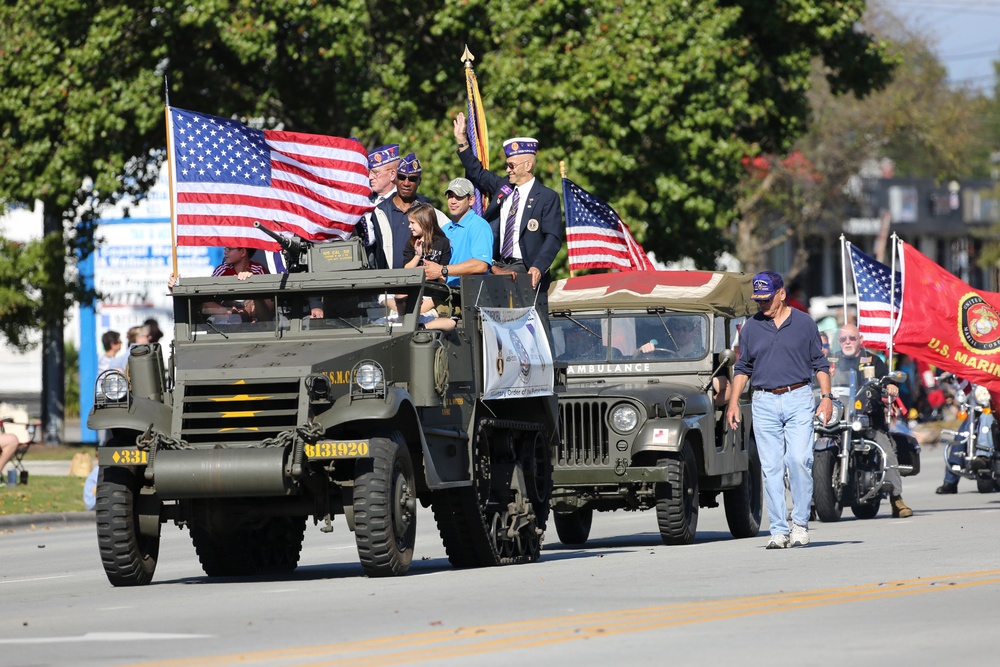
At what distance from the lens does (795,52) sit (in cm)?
3503

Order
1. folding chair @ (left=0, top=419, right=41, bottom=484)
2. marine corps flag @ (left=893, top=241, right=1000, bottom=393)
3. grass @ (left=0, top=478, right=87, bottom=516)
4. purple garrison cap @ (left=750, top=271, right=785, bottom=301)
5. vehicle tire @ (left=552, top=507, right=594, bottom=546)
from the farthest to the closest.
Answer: folding chair @ (left=0, top=419, right=41, bottom=484)
grass @ (left=0, top=478, right=87, bottom=516)
marine corps flag @ (left=893, top=241, right=1000, bottom=393)
vehicle tire @ (left=552, top=507, right=594, bottom=546)
purple garrison cap @ (left=750, top=271, right=785, bottom=301)

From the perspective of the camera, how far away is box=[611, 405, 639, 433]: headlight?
15.9 m

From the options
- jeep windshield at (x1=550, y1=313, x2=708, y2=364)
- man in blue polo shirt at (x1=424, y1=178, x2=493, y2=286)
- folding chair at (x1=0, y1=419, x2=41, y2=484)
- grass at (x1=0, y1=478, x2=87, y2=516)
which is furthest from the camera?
folding chair at (x1=0, y1=419, x2=41, y2=484)

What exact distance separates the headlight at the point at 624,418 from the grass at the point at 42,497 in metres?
8.54

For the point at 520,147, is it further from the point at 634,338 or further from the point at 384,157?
the point at 634,338

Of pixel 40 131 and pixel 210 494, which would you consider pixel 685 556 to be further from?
pixel 40 131

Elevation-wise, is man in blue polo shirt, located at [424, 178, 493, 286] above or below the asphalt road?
above

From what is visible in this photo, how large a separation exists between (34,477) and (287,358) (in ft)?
48.9

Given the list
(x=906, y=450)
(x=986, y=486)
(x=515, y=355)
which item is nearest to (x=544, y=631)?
(x=515, y=355)

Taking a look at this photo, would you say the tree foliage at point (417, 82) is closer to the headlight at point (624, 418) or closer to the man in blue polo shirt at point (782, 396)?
the headlight at point (624, 418)

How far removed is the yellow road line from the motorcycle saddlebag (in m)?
8.27

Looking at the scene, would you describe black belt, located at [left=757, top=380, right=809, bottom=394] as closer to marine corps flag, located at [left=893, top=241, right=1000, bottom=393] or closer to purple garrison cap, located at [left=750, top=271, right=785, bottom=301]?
purple garrison cap, located at [left=750, top=271, right=785, bottom=301]

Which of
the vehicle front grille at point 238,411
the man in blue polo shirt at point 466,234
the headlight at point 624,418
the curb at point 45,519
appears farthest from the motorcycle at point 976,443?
the vehicle front grille at point 238,411

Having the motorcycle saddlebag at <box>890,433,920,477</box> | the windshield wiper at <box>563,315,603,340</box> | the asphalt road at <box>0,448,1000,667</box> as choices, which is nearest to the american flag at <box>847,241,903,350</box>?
the motorcycle saddlebag at <box>890,433,920,477</box>
